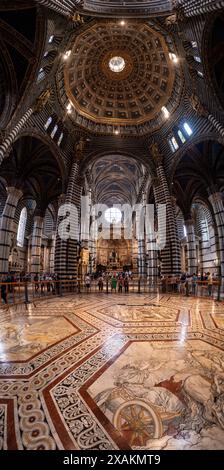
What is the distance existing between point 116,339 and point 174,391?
1.76 metres

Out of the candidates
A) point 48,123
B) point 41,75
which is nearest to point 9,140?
point 41,75

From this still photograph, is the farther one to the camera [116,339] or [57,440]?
[116,339]

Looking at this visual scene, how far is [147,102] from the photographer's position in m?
17.2

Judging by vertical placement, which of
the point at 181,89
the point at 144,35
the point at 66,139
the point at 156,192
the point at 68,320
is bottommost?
the point at 68,320

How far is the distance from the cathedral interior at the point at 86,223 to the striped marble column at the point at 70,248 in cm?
13

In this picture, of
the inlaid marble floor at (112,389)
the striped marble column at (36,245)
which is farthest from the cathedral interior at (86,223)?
the striped marble column at (36,245)

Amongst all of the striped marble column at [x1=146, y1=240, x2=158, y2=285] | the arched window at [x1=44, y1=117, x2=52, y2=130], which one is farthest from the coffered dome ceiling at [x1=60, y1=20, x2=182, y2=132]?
the striped marble column at [x1=146, y1=240, x2=158, y2=285]

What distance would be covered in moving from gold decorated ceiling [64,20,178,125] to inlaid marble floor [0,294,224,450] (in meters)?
17.7

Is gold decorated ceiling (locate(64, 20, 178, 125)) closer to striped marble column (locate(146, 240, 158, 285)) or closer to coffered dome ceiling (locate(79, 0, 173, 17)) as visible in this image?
coffered dome ceiling (locate(79, 0, 173, 17))

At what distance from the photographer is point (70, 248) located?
15859mm

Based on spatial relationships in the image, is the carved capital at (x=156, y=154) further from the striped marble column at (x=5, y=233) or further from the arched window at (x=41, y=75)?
the striped marble column at (x=5, y=233)

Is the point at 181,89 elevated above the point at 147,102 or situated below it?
below

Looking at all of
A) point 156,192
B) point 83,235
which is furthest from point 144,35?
point 83,235

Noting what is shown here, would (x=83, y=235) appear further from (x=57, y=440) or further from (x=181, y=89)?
(x=57, y=440)
